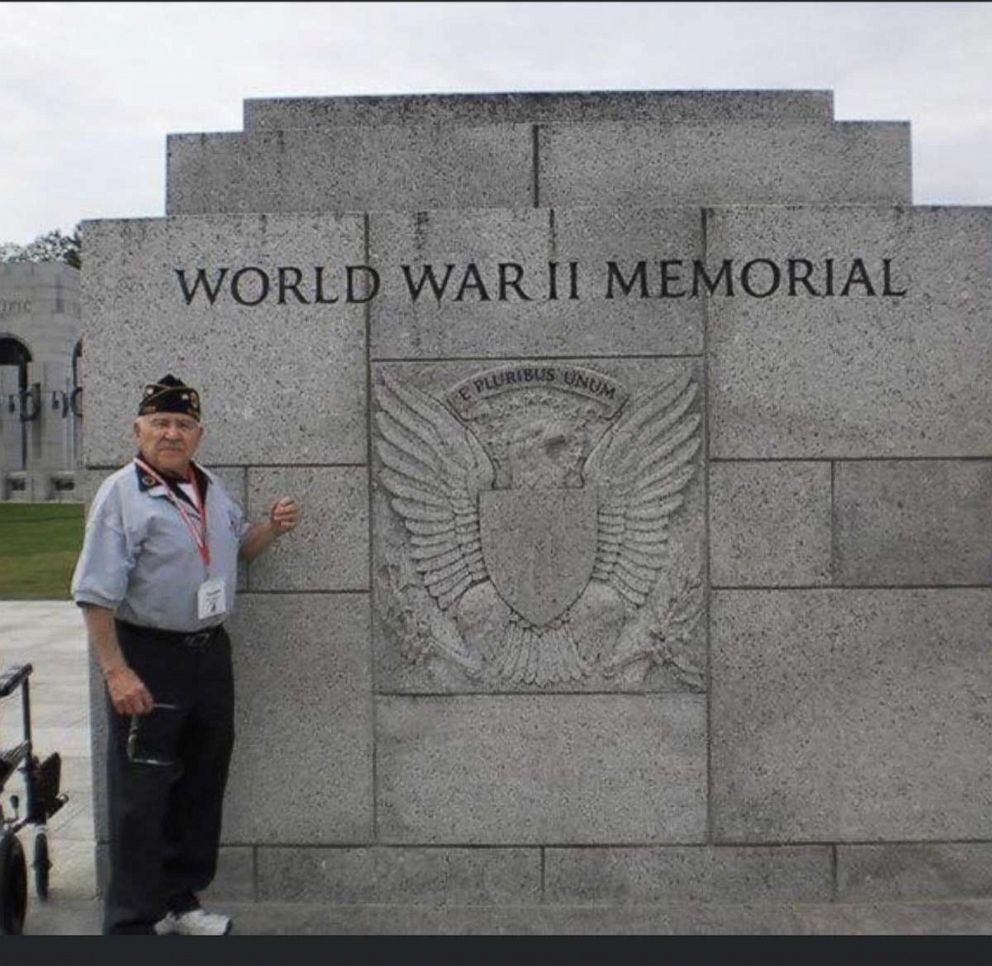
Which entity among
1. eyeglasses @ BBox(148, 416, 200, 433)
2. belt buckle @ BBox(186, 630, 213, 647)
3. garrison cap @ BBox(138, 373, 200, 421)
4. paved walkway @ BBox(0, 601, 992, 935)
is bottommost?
paved walkway @ BBox(0, 601, 992, 935)

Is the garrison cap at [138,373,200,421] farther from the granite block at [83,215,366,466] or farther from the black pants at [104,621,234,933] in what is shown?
the black pants at [104,621,234,933]

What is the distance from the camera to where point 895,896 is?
467 centimetres

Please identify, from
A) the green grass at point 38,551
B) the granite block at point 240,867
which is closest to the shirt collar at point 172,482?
the granite block at point 240,867

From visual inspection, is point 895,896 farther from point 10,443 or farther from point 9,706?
point 10,443

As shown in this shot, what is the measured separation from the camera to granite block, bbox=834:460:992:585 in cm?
465

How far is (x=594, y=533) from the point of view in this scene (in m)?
4.62

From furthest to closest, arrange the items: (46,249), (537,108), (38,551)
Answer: (46,249) → (38,551) → (537,108)

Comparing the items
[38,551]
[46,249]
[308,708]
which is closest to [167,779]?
[308,708]

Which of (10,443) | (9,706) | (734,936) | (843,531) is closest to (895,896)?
(734,936)

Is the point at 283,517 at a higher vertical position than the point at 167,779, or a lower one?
higher

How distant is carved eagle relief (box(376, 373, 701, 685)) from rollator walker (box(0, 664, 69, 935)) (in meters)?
1.86

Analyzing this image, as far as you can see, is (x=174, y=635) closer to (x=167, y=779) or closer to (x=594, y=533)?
(x=167, y=779)

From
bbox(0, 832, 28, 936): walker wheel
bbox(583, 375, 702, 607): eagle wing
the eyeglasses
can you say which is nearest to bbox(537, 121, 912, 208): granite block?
bbox(583, 375, 702, 607): eagle wing

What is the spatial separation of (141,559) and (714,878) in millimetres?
2640
